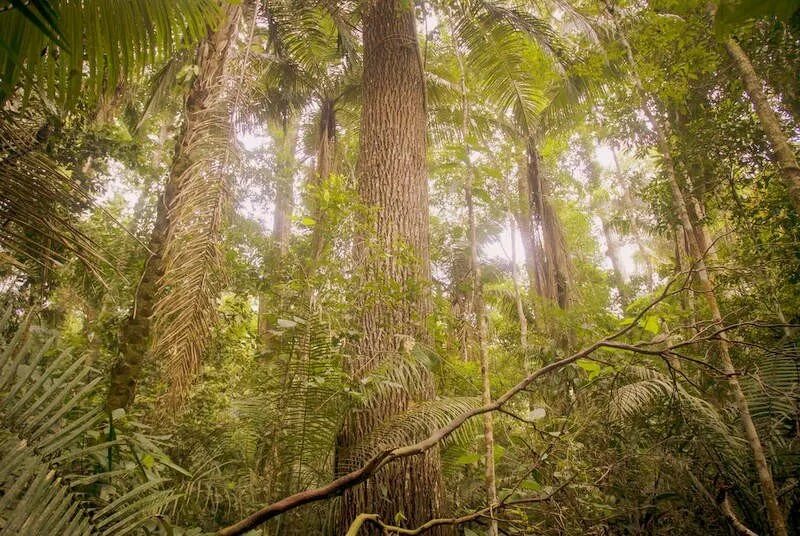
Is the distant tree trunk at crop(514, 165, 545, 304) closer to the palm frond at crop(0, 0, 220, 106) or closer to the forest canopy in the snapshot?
the forest canopy

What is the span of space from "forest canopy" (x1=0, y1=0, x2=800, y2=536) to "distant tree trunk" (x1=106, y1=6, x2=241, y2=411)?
3 cm

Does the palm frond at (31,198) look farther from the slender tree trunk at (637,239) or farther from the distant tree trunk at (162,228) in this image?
the slender tree trunk at (637,239)

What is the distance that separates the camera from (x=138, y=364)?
11.8 feet

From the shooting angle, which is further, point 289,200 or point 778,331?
point 289,200

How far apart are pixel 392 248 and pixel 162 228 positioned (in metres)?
2.28

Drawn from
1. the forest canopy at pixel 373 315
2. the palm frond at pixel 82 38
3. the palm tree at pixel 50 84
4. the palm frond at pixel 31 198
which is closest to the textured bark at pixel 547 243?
the forest canopy at pixel 373 315

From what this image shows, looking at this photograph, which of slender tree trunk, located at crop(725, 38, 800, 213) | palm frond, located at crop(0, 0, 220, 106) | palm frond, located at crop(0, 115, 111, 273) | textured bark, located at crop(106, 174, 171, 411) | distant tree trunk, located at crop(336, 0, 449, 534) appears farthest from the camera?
textured bark, located at crop(106, 174, 171, 411)

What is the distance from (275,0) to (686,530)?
261 inches

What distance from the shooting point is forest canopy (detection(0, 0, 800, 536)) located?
4.78ft

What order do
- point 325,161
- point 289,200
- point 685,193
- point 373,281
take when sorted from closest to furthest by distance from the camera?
point 373,281, point 685,193, point 325,161, point 289,200

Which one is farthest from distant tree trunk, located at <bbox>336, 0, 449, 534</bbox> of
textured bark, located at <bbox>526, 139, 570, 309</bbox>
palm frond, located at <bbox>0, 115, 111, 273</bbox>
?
textured bark, located at <bbox>526, 139, 570, 309</bbox>

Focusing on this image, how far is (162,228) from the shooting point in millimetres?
3947

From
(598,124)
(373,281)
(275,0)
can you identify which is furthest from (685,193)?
(275,0)

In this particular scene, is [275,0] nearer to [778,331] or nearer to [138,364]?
[138,364]
